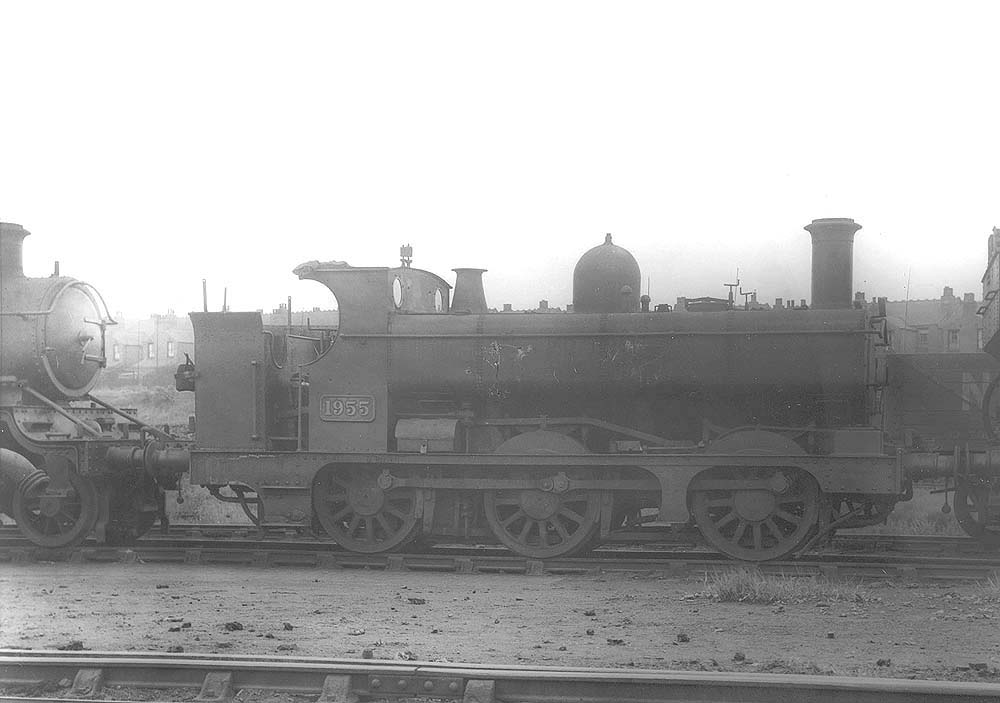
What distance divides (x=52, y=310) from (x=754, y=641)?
9.70 meters

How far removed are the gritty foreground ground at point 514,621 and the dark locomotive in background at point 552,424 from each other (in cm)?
94

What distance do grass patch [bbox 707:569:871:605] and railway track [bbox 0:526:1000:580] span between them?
529 mm

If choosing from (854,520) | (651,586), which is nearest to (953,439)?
(854,520)

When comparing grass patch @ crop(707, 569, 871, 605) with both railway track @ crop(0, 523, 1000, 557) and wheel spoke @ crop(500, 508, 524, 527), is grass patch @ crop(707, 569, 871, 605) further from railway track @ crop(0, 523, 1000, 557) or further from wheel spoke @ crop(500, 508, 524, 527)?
wheel spoke @ crop(500, 508, 524, 527)

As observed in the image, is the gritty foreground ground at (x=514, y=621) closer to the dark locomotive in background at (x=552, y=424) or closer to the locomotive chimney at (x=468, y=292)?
the dark locomotive in background at (x=552, y=424)

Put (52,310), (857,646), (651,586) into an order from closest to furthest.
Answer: (857,646) < (651,586) < (52,310)

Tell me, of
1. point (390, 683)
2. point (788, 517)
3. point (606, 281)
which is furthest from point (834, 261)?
point (390, 683)

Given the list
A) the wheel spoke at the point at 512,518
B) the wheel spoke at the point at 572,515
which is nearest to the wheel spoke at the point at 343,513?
the wheel spoke at the point at 512,518

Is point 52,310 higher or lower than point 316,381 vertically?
higher

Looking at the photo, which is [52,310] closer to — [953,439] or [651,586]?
[651,586]

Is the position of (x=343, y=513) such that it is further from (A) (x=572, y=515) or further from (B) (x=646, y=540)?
(B) (x=646, y=540)

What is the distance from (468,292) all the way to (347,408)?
6.23 ft

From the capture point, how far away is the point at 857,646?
6898mm

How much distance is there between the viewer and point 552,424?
11.2 m
